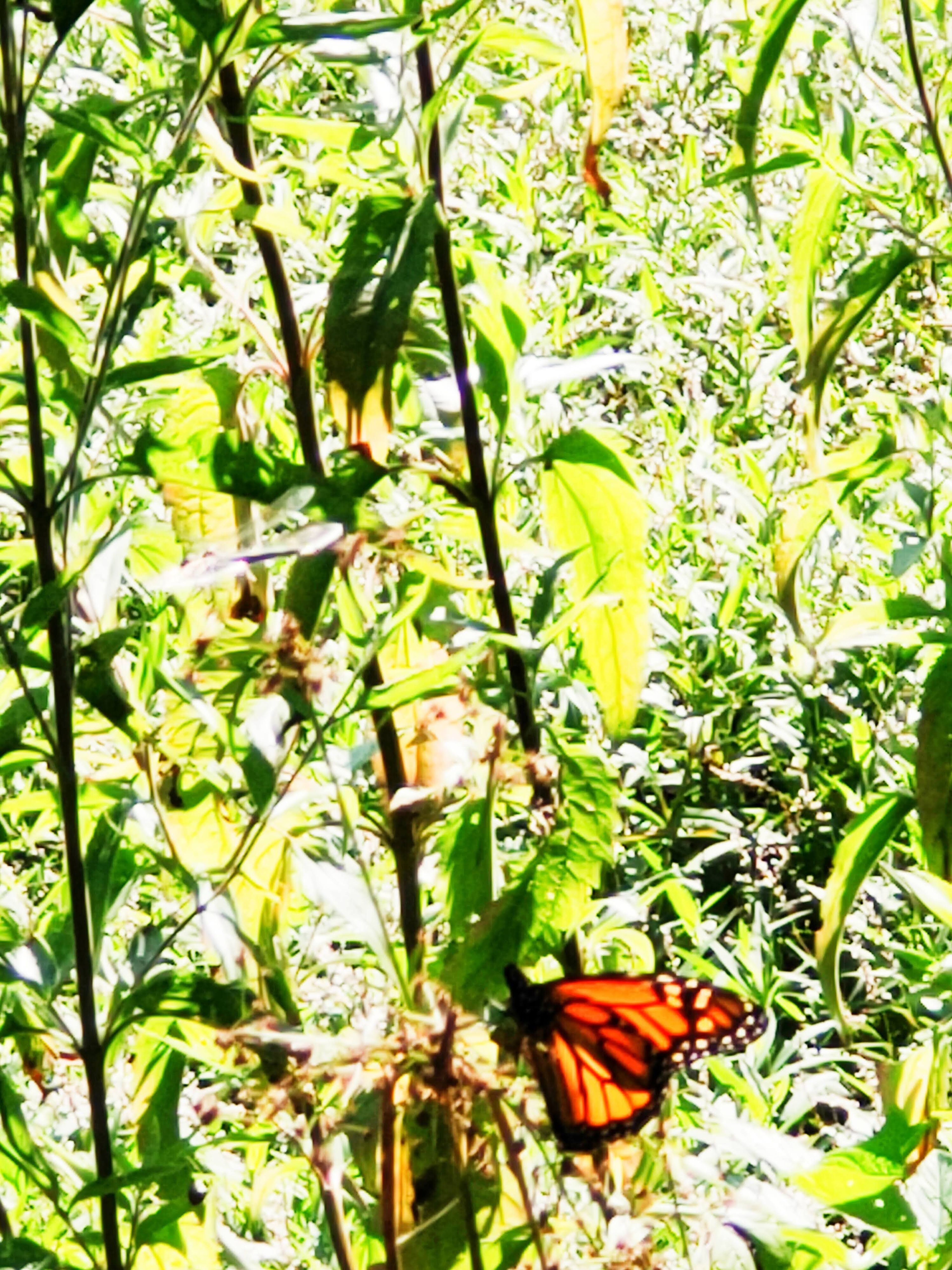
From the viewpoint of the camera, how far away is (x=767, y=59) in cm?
151

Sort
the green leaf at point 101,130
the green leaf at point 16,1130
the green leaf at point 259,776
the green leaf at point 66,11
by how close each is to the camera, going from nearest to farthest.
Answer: the green leaf at point 66,11 → the green leaf at point 101,130 → the green leaf at point 259,776 → the green leaf at point 16,1130

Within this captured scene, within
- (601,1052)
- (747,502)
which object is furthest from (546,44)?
(747,502)

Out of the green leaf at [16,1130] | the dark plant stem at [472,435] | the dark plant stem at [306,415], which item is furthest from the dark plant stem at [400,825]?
the green leaf at [16,1130]

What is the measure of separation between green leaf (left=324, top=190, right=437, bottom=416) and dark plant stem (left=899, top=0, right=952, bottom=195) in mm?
365

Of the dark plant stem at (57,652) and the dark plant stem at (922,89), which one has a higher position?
the dark plant stem at (922,89)

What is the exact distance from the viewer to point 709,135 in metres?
5.12

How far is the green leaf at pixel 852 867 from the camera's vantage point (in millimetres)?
1696

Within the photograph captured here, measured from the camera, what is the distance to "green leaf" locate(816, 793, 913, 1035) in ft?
5.57

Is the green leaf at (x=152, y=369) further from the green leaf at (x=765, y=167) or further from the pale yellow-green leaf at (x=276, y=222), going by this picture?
the green leaf at (x=765, y=167)

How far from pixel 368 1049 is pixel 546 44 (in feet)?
2.64

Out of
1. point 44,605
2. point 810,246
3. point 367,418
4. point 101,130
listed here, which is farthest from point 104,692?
point 810,246

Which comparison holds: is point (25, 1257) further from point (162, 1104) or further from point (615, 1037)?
point (615, 1037)

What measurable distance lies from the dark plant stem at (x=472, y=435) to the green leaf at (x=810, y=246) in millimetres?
278

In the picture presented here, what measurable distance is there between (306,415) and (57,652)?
1.04ft
